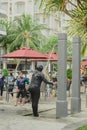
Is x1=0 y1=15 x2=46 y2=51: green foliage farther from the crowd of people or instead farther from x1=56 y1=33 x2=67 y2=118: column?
x1=56 y1=33 x2=67 y2=118: column

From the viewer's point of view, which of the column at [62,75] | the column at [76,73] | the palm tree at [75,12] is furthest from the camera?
the column at [76,73]

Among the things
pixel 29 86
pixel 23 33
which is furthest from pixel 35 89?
pixel 23 33

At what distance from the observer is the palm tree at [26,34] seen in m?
62.6

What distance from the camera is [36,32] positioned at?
210ft

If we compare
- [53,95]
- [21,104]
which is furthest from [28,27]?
[21,104]

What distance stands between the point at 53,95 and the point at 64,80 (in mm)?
8055

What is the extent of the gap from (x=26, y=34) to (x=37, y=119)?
51.3 metres

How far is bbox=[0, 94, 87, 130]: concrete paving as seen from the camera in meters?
11.1

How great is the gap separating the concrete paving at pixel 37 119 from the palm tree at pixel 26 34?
46.7 meters

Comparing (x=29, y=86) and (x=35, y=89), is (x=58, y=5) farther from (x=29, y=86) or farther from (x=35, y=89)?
(x=29, y=86)

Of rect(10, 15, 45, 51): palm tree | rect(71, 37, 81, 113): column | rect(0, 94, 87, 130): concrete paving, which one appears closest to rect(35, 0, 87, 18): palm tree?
rect(0, 94, 87, 130): concrete paving

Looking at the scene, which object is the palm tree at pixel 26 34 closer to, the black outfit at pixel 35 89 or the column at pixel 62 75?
the column at pixel 62 75

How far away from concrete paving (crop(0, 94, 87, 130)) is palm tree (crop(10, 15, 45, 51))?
46.7 meters

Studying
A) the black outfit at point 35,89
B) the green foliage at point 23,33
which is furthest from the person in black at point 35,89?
the green foliage at point 23,33
